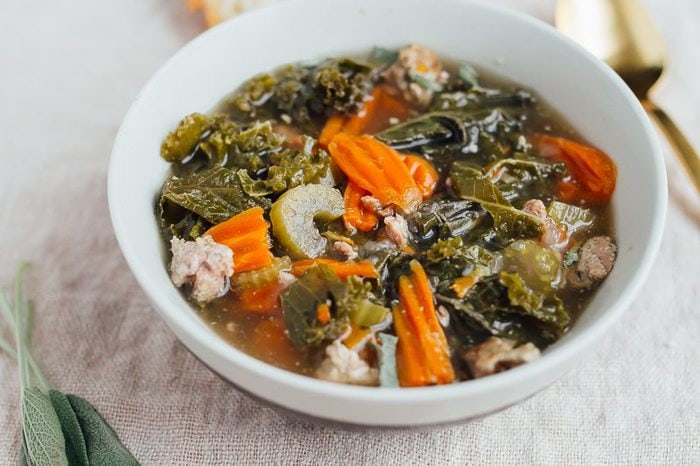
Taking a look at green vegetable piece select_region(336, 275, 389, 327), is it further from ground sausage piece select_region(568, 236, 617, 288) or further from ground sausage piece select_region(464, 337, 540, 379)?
ground sausage piece select_region(568, 236, 617, 288)

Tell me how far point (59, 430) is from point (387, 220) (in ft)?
5.05

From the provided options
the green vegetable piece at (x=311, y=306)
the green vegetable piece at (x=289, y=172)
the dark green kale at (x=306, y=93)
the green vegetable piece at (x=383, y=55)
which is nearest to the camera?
the green vegetable piece at (x=311, y=306)

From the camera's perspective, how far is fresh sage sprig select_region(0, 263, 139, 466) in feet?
9.49

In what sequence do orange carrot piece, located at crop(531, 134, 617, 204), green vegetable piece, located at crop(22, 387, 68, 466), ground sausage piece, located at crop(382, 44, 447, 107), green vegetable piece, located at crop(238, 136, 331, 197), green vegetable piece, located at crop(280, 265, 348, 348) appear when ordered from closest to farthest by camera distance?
green vegetable piece, located at crop(280, 265, 348, 348) < green vegetable piece, located at crop(22, 387, 68, 466) < green vegetable piece, located at crop(238, 136, 331, 197) < orange carrot piece, located at crop(531, 134, 617, 204) < ground sausage piece, located at crop(382, 44, 447, 107)

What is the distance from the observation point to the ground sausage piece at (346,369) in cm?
263

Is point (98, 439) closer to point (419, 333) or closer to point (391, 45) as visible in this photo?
point (419, 333)

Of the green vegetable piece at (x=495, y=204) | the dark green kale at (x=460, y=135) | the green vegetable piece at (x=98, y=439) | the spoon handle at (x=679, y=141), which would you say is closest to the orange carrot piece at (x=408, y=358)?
the green vegetable piece at (x=495, y=204)

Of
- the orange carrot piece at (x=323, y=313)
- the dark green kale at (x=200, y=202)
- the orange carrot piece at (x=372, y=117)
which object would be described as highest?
the dark green kale at (x=200, y=202)

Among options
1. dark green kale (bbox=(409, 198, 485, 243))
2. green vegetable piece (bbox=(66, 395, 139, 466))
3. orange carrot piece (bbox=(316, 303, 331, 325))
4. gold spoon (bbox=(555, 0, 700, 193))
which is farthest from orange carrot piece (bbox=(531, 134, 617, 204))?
green vegetable piece (bbox=(66, 395, 139, 466))

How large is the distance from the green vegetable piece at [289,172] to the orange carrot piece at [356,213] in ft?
0.53

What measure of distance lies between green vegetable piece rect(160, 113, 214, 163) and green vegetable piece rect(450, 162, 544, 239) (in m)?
1.18

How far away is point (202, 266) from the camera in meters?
2.90

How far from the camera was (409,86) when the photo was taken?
384cm

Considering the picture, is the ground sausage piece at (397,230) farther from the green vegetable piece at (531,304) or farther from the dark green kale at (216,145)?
the dark green kale at (216,145)
